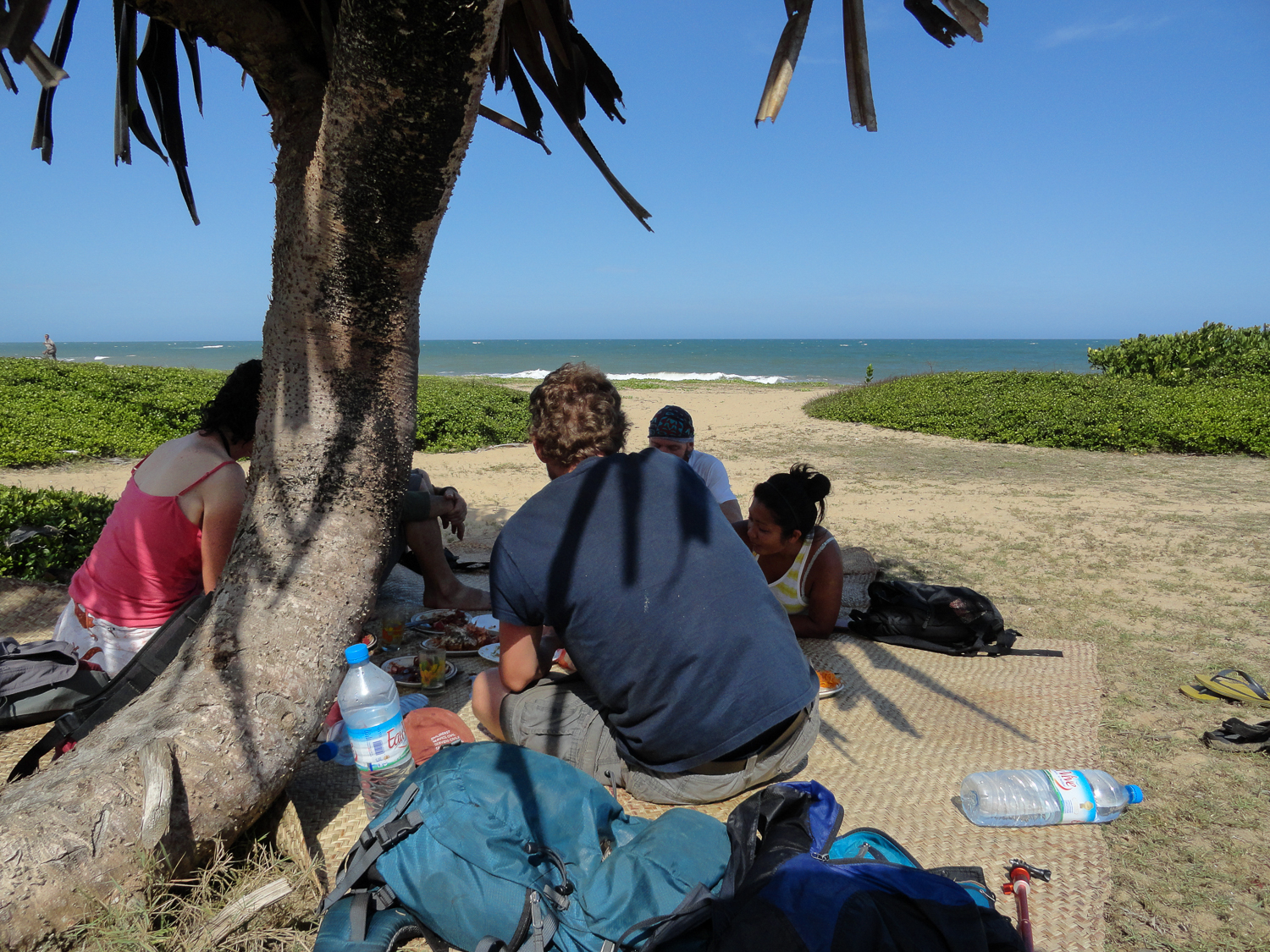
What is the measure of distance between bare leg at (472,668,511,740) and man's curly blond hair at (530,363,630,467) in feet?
2.62

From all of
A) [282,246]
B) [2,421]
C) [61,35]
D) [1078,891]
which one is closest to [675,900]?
[1078,891]

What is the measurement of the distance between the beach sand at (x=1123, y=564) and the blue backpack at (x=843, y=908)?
787 millimetres

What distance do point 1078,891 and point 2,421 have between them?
11.2m

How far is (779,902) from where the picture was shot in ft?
4.98

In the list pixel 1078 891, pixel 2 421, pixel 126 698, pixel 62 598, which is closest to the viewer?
pixel 1078 891

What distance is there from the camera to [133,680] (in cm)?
235

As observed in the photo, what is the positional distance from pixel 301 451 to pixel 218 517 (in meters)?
0.71

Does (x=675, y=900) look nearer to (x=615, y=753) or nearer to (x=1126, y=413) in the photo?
(x=615, y=753)

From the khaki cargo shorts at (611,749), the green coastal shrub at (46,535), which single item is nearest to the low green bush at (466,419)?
the green coastal shrub at (46,535)

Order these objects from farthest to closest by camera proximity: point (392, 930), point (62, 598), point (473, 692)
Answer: point (62, 598) < point (473, 692) < point (392, 930)

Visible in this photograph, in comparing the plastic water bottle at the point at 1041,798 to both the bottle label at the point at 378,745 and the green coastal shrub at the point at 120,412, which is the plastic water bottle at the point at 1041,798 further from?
the green coastal shrub at the point at 120,412

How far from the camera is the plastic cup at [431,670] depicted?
311cm

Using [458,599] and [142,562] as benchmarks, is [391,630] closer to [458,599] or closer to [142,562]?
[458,599]

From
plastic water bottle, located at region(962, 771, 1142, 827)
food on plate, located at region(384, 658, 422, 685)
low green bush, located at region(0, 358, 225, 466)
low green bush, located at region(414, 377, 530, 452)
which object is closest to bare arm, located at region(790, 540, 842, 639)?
plastic water bottle, located at region(962, 771, 1142, 827)
